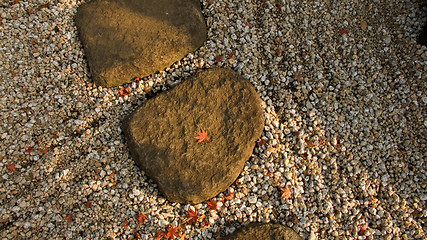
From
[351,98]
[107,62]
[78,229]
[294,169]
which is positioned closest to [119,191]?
[78,229]

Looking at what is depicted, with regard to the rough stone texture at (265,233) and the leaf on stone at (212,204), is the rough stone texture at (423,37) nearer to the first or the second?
the rough stone texture at (265,233)

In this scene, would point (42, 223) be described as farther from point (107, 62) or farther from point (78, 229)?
point (107, 62)

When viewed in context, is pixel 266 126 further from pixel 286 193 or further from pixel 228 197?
pixel 228 197

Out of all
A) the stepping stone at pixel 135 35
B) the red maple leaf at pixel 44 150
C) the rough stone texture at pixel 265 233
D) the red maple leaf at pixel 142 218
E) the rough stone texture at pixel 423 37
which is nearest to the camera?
the rough stone texture at pixel 265 233

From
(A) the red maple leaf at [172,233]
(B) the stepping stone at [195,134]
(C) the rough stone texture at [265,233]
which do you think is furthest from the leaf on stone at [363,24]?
(A) the red maple leaf at [172,233]

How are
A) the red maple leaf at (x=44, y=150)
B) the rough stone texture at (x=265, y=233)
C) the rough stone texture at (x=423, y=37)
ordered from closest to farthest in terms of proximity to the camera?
the rough stone texture at (x=265, y=233)
the red maple leaf at (x=44, y=150)
the rough stone texture at (x=423, y=37)

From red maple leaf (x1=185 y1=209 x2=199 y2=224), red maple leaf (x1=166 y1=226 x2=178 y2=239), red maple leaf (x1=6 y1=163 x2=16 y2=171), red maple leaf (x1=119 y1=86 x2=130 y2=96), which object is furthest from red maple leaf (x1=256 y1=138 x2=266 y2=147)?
red maple leaf (x1=6 y1=163 x2=16 y2=171)
